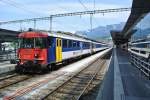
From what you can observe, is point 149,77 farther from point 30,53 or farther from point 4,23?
point 4,23

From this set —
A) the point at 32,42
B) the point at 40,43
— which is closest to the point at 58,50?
the point at 40,43

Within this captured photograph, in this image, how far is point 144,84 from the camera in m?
12.6

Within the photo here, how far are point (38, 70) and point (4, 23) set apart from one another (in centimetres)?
2405

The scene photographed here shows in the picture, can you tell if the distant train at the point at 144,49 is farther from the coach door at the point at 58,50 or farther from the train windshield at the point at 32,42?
the train windshield at the point at 32,42

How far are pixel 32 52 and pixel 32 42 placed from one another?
2.50 feet

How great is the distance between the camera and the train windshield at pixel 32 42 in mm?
17469

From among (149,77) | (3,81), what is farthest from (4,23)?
(149,77)

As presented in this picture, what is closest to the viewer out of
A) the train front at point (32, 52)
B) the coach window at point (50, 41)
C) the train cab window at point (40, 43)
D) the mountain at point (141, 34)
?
the train front at point (32, 52)

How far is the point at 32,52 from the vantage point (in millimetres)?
17422

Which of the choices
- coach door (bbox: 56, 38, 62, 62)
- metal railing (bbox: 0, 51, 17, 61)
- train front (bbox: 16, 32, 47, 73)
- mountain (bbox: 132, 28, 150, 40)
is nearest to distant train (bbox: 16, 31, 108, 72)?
train front (bbox: 16, 32, 47, 73)

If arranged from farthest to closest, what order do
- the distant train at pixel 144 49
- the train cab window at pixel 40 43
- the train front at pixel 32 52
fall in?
the train cab window at pixel 40 43, the distant train at pixel 144 49, the train front at pixel 32 52

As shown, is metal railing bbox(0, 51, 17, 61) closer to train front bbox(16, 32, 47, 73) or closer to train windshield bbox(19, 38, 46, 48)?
train windshield bbox(19, 38, 46, 48)

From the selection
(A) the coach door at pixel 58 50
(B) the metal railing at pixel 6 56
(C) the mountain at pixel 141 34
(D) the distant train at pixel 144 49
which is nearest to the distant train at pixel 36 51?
(A) the coach door at pixel 58 50

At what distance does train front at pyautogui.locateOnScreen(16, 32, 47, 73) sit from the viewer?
17141 mm
